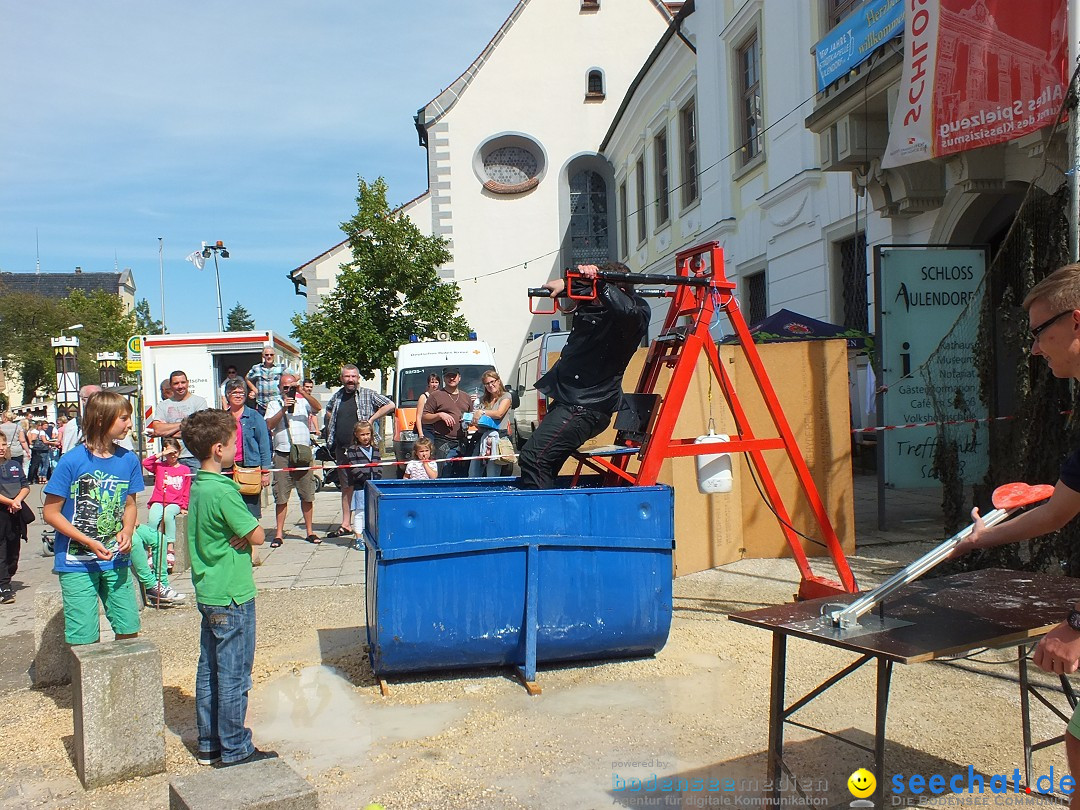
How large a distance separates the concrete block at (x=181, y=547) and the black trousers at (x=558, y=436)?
14.3 ft

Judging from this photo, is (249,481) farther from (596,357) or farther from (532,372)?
(532,372)

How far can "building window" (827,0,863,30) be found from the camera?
42.3 ft

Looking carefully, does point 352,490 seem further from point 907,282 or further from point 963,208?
point 963,208

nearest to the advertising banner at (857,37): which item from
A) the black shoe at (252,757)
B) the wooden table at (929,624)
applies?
the wooden table at (929,624)

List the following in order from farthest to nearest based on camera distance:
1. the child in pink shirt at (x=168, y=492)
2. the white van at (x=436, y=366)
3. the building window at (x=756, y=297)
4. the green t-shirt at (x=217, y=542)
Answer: the building window at (x=756, y=297)
the white van at (x=436, y=366)
the child in pink shirt at (x=168, y=492)
the green t-shirt at (x=217, y=542)

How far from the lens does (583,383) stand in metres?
5.26

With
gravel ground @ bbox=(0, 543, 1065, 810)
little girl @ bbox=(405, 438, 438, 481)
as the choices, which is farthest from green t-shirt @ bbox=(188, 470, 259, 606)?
little girl @ bbox=(405, 438, 438, 481)

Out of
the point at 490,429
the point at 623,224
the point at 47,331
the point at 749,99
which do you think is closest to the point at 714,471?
the point at 490,429

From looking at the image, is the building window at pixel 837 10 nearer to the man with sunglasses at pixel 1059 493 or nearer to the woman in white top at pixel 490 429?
the woman in white top at pixel 490 429

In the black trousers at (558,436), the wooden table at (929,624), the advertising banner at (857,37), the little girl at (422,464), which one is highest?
the advertising banner at (857,37)

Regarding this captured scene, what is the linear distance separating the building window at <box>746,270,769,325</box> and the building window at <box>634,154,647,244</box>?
7.96 metres

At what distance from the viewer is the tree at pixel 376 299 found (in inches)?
979

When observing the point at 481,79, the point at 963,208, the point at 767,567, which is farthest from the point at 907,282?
the point at 481,79

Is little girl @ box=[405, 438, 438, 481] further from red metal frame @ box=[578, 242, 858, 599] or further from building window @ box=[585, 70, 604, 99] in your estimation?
building window @ box=[585, 70, 604, 99]
